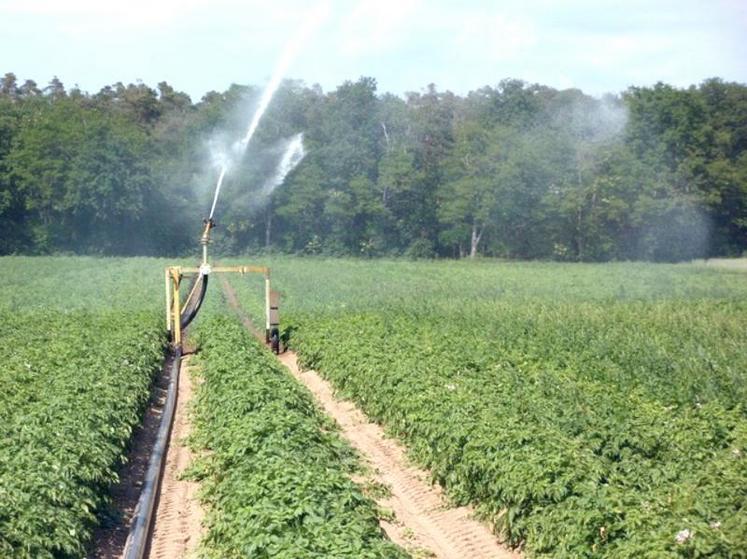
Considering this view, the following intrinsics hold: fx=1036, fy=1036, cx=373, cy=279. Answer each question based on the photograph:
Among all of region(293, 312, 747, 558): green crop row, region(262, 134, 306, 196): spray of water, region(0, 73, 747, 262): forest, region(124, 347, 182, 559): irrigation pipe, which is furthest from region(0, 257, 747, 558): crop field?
region(0, 73, 747, 262): forest

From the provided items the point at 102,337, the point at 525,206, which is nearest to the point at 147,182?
the point at 525,206

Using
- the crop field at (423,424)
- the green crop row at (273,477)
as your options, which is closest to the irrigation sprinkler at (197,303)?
the crop field at (423,424)

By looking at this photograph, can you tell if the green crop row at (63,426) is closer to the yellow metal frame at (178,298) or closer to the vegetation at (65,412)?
the vegetation at (65,412)

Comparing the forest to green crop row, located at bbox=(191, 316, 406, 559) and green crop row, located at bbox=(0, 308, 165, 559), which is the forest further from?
green crop row, located at bbox=(191, 316, 406, 559)

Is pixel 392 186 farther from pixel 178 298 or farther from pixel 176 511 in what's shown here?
pixel 176 511

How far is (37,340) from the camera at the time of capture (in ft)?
69.6

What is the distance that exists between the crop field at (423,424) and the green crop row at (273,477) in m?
0.03

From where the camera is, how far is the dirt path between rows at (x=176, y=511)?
34.0 feet

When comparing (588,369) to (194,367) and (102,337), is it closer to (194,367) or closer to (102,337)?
(194,367)

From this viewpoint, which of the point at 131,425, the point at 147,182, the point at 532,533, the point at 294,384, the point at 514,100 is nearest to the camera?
the point at 532,533

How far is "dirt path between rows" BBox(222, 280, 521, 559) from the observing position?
10.3 m

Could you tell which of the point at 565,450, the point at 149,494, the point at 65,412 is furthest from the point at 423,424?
the point at 65,412

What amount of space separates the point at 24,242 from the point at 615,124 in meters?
43.2

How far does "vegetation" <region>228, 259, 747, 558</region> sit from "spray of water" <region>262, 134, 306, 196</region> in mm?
33413
